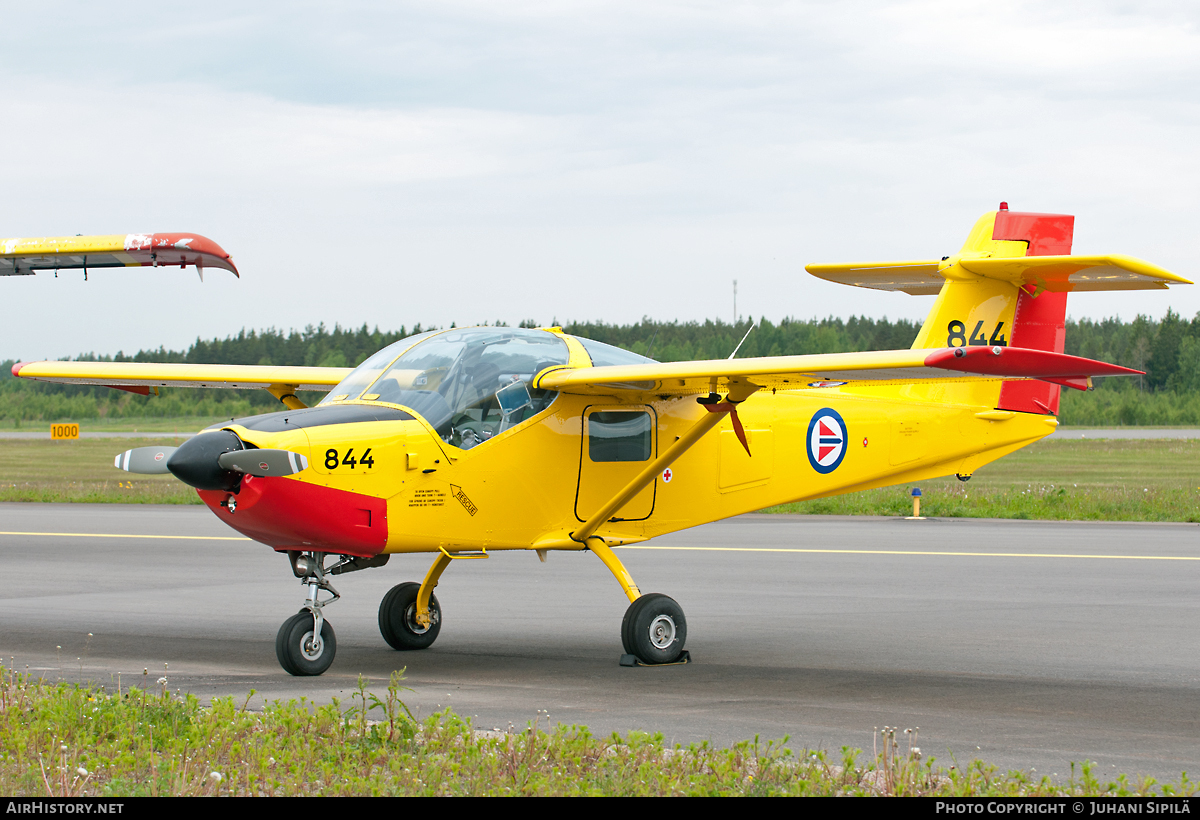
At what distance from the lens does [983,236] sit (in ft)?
42.8

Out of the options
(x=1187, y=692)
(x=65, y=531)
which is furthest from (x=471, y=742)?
(x=65, y=531)

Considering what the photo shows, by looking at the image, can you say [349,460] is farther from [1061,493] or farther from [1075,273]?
[1061,493]

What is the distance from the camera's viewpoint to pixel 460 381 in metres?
9.19

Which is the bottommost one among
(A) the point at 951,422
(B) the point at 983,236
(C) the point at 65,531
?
(C) the point at 65,531

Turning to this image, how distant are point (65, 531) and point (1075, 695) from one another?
60.3 ft

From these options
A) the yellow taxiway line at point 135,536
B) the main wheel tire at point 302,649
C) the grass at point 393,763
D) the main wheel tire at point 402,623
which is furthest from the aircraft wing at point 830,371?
the yellow taxiway line at point 135,536

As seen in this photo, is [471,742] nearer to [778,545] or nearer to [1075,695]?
[1075,695]

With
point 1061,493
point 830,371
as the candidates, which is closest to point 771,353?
point 1061,493

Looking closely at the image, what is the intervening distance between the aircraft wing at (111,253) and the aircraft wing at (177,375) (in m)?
1.04

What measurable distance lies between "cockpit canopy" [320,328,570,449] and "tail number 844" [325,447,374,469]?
0.61m

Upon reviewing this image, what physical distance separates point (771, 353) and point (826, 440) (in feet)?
230

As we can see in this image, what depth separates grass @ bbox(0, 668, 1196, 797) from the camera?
5.36m

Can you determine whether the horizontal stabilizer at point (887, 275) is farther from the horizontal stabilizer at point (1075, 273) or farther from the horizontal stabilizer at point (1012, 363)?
the horizontal stabilizer at point (1012, 363)

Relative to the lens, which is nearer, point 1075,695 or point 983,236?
point 1075,695
